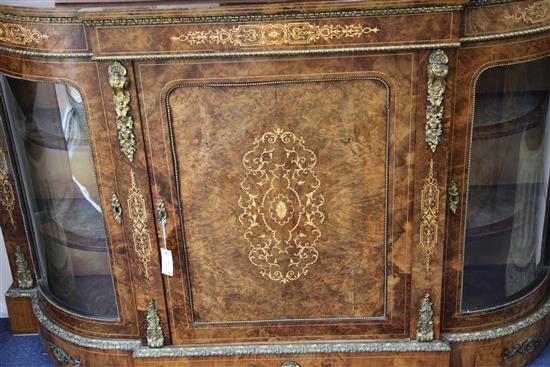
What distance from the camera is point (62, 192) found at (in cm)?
203

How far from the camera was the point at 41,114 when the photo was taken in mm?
1949

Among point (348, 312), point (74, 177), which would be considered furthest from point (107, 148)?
point (348, 312)

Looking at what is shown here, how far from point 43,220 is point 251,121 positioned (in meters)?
0.77

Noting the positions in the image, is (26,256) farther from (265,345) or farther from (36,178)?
(265,345)

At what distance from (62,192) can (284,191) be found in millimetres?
661

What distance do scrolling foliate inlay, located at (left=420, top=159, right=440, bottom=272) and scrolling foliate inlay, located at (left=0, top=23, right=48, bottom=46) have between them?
1.03m

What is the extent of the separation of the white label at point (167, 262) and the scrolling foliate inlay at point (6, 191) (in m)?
0.57

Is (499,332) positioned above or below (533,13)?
below

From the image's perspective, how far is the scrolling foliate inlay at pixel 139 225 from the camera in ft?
6.13

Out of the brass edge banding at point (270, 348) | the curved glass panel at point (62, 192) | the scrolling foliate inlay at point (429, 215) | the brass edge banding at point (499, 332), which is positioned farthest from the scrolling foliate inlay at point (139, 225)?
the brass edge banding at point (499, 332)

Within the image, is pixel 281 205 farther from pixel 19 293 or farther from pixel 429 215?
pixel 19 293

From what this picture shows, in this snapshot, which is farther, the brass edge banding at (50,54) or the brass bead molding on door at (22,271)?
the brass bead molding on door at (22,271)

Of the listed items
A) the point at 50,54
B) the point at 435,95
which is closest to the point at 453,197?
the point at 435,95

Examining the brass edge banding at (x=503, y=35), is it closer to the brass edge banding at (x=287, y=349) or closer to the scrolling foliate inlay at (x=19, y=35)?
the brass edge banding at (x=287, y=349)
